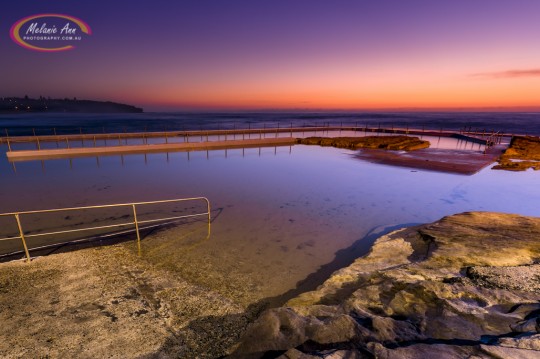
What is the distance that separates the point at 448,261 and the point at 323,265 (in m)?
2.71

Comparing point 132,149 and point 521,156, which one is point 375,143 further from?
point 132,149

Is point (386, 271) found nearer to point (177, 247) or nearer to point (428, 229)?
point (428, 229)

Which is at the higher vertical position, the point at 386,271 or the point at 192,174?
the point at 386,271

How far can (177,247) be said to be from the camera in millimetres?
7270

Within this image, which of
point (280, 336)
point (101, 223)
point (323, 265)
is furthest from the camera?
point (101, 223)

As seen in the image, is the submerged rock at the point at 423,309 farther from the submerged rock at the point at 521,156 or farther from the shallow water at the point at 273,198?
the submerged rock at the point at 521,156

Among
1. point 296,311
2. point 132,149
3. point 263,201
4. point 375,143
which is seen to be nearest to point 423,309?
point 296,311

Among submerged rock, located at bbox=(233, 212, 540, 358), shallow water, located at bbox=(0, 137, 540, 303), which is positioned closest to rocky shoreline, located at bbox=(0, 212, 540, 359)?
submerged rock, located at bbox=(233, 212, 540, 358)

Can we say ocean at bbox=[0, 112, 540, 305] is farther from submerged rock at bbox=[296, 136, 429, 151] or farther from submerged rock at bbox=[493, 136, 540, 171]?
submerged rock at bbox=[296, 136, 429, 151]

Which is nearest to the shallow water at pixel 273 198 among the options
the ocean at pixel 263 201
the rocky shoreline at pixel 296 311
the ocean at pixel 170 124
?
the ocean at pixel 263 201

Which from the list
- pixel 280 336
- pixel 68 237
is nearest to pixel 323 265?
pixel 280 336

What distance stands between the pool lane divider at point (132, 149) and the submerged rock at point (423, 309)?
77.5 feet

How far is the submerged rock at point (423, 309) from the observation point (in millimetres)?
2908

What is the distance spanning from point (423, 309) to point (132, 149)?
25.7 metres
